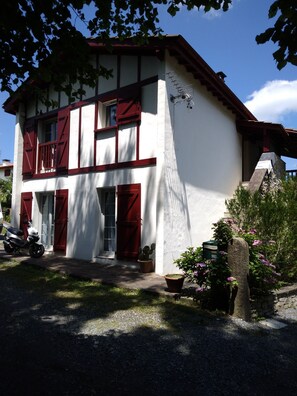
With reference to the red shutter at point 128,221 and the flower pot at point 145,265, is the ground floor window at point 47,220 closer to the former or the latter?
the red shutter at point 128,221

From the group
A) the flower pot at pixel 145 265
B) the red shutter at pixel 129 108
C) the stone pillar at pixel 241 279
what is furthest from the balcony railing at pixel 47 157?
the stone pillar at pixel 241 279

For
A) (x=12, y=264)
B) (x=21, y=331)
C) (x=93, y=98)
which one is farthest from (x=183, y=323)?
(x=93, y=98)

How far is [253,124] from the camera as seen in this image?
1166 cm

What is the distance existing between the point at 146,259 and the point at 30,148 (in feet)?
20.7

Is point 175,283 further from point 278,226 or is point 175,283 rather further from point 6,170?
point 6,170

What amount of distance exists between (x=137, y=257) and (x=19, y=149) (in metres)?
6.62

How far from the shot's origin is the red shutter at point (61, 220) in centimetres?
1017

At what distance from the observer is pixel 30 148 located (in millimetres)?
11695

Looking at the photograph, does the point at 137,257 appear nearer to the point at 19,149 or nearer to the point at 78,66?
the point at 78,66

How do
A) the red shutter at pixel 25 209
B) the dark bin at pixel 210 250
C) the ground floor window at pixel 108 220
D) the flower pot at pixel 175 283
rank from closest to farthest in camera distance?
1. the dark bin at pixel 210 250
2. the flower pot at pixel 175 283
3. the ground floor window at pixel 108 220
4. the red shutter at pixel 25 209

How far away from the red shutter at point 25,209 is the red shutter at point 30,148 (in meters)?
0.76

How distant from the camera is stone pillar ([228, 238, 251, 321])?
5.06m

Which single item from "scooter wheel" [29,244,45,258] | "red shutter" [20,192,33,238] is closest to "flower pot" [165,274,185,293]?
"scooter wheel" [29,244,45,258]

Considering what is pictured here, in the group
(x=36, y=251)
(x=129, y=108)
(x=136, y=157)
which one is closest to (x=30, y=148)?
(x=36, y=251)
